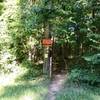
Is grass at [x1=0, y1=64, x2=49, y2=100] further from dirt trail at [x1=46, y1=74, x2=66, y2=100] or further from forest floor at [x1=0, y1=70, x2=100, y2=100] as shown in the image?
dirt trail at [x1=46, y1=74, x2=66, y2=100]

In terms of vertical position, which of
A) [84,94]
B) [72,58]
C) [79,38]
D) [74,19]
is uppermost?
[74,19]

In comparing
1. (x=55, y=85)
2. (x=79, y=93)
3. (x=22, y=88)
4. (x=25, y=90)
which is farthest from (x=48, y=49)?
(x=79, y=93)

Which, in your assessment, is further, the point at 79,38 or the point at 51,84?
the point at 79,38

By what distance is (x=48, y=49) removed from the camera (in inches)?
455

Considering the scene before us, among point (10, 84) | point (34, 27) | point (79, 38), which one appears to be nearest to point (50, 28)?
point (34, 27)

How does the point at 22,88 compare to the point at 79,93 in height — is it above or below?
above

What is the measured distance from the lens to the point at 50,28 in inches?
447

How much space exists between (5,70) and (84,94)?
446 centimetres

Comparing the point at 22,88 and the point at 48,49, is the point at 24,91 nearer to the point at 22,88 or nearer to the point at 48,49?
the point at 22,88

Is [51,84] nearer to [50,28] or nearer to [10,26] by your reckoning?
[50,28]

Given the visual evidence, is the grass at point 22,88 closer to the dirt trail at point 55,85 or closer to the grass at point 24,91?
the grass at point 24,91

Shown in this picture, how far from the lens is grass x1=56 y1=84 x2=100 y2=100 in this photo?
28.5ft

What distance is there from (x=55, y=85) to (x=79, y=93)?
1484 mm

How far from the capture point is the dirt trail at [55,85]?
900cm
